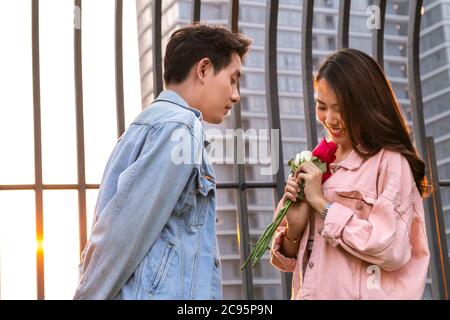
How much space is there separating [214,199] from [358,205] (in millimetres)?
483

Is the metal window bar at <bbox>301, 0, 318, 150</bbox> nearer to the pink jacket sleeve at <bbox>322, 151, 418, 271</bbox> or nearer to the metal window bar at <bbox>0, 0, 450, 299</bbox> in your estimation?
the metal window bar at <bbox>0, 0, 450, 299</bbox>

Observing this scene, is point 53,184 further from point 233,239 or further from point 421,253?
point 421,253

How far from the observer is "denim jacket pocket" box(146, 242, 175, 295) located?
2299 millimetres

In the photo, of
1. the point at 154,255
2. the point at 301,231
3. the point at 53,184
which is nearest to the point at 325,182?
the point at 301,231

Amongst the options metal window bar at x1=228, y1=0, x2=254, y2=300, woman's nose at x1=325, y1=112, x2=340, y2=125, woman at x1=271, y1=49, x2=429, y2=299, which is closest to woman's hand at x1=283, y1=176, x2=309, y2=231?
woman at x1=271, y1=49, x2=429, y2=299

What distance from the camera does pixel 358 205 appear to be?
272cm

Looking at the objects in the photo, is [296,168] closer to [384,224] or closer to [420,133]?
[384,224]

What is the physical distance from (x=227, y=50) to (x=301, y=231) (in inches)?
→ 24.2

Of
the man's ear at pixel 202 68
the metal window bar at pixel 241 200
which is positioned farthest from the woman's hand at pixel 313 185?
the metal window bar at pixel 241 200

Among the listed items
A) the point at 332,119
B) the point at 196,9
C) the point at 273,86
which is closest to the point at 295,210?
the point at 332,119

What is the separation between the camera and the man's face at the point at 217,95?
2.68m

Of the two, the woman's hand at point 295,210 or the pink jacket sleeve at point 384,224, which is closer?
the pink jacket sleeve at point 384,224

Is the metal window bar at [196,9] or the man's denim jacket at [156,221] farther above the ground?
the metal window bar at [196,9]

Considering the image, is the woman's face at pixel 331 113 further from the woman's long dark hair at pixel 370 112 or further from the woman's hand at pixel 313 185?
the woman's hand at pixel 313 185
